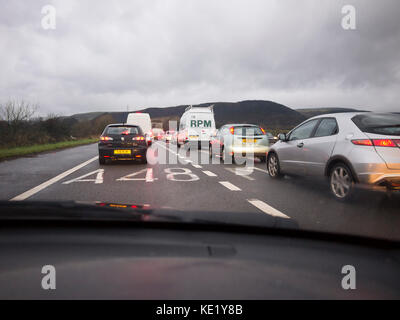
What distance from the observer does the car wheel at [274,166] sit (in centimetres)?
869

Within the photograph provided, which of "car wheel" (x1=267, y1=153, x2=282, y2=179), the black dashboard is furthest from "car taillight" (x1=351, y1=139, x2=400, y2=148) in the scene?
the black dashboard

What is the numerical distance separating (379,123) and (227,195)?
2.89 metres

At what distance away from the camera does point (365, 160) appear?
17.7 ft

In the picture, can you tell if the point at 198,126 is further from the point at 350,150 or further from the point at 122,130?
the point at 350,150

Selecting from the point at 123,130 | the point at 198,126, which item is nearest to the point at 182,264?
the point at 123,130

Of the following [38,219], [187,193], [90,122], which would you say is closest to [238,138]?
[187,193]

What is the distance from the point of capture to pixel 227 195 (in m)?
6.39

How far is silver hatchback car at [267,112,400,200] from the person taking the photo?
526 centimetres

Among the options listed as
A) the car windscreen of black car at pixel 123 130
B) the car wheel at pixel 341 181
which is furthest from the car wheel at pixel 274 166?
the car windscreen of black car at pixel 123 130

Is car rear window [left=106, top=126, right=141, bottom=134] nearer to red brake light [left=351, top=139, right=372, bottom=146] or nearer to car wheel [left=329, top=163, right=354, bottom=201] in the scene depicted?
car wheel [left=329, top=163, right=354, bottom=201]

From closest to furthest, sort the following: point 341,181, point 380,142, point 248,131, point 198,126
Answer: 1. point 380,142
2. point 341,181
3. point 248,131
4. point 198,126

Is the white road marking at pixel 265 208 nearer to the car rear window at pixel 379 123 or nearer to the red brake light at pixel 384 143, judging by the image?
the red brake light at pixel 384 143
